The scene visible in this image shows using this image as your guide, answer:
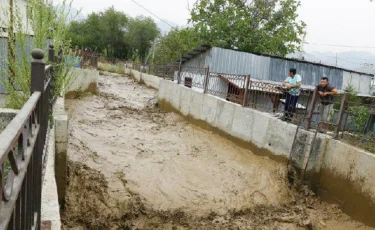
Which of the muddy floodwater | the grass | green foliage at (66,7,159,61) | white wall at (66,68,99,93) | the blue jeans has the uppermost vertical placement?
green foliage at (66,7,159,61)

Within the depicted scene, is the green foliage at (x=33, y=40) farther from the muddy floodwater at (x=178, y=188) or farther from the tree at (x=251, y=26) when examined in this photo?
the tree at (x=251, y=26)

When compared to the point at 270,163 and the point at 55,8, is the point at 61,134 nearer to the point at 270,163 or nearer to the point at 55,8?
the point at 55,8

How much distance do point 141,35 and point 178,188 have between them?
42.2m

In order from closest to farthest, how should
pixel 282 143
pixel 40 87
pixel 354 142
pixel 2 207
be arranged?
pixel 2 207 < pixel 40 87 < pixel 354 142 < pixel 282 143

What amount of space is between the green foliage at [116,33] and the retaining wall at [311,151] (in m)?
38.1

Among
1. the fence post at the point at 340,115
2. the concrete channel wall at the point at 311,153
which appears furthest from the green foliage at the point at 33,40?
the fence post at the point at 340,115

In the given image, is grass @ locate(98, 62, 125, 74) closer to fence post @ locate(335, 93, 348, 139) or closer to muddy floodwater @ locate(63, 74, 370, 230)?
muddy floodwater @ locate(63, 74, 370, 230)

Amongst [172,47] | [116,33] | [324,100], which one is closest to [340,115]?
[324,100]

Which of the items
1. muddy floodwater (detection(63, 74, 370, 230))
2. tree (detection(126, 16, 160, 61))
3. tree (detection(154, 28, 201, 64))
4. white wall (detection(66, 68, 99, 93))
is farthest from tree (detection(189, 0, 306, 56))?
tree (detection(126, 16, 160, 61))

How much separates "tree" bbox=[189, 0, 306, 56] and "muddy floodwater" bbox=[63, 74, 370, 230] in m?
15.6

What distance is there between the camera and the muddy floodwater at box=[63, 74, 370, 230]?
5504mm

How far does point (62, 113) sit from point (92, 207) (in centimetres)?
171

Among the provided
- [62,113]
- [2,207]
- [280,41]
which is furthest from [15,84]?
[280,41]

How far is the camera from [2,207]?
43.8 inches
